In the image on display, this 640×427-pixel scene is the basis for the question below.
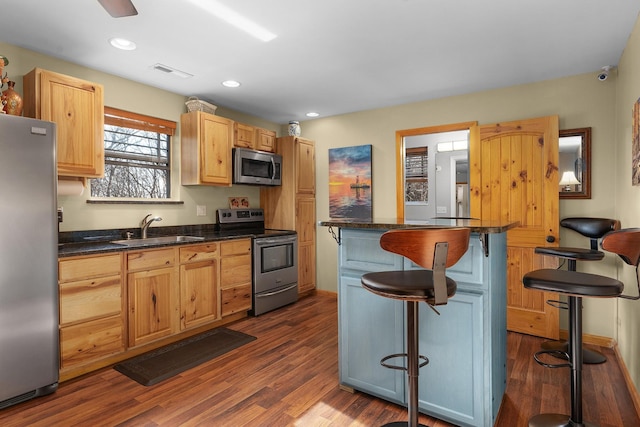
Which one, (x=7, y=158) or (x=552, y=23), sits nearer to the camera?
(x=7, y=158)

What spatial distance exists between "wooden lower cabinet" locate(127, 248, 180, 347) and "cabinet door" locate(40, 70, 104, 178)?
0.79 meters

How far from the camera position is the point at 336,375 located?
254cm

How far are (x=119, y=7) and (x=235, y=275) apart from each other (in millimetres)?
2646

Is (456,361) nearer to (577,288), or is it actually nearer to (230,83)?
(577,288)

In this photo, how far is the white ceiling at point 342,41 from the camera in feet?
7.17

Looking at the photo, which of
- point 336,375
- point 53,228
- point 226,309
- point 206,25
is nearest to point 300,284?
point 226,309

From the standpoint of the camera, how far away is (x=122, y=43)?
8.57 feet

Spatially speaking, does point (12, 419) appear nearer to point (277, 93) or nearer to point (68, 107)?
point (68, 107)

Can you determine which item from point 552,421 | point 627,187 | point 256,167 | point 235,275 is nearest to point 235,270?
point 235,275

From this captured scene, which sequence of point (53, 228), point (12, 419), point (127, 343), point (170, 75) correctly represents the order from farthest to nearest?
point (170, 75) < point (127, 343) < point (53, 228) < point (12, 419)

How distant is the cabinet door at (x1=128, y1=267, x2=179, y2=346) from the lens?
2.83 metres

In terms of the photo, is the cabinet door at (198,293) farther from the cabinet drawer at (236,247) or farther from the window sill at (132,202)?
the window sill at (132,202)

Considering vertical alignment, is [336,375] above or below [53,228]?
below

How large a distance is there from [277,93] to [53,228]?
2430 mm
